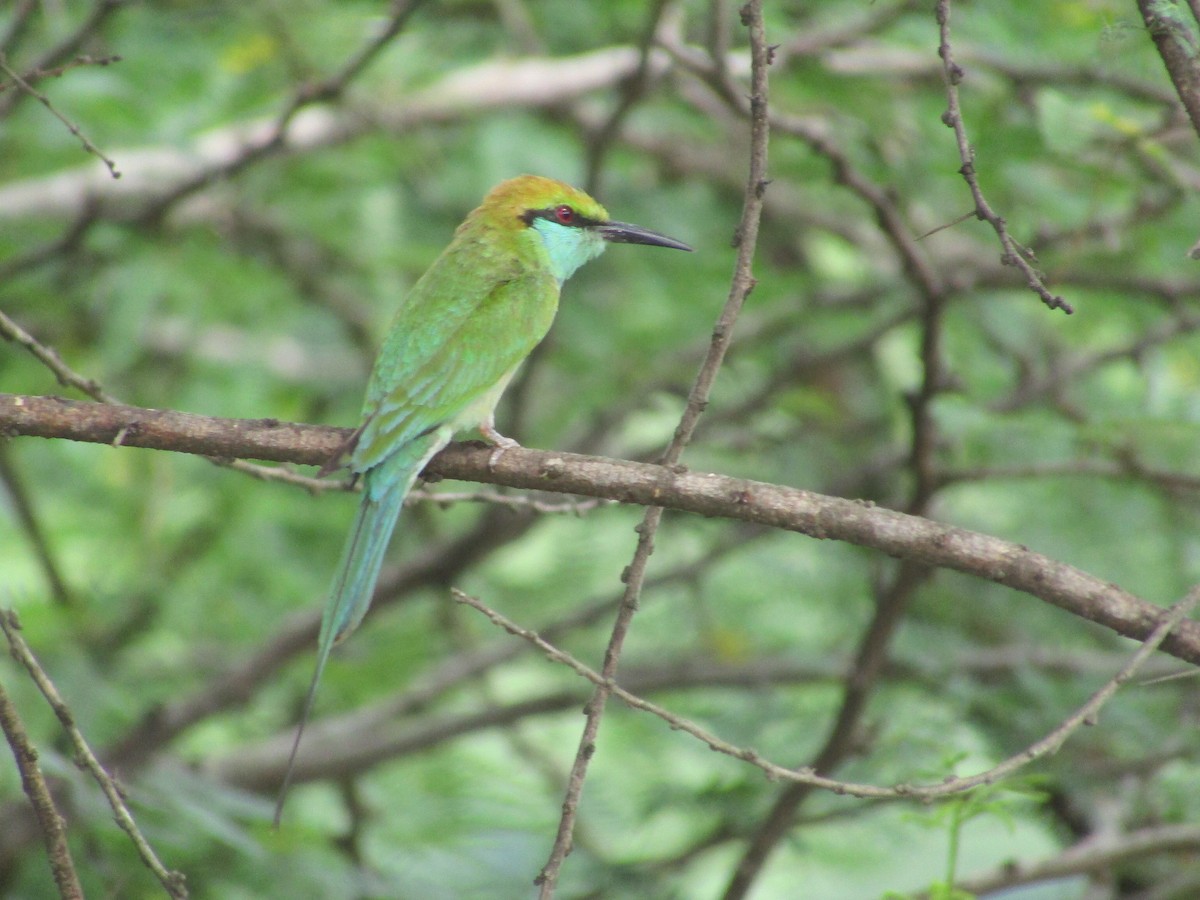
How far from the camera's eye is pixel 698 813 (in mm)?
3412

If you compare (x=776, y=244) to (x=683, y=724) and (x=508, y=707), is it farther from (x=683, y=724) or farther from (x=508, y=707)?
(x=683, y=724)

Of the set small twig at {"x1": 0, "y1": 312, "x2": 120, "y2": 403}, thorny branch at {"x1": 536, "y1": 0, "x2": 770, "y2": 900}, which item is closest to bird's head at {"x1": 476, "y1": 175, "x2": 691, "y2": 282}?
small twig at {"x1": 0, "y1": 312, "x2": 120, "y2": 403}

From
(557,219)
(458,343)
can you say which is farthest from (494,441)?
(557,219)

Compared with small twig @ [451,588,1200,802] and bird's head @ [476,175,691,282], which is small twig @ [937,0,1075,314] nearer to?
small twig @ [451,588,1200,802]

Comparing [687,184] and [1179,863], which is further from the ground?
[687,184]

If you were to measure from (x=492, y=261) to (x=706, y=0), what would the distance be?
4.51 feet

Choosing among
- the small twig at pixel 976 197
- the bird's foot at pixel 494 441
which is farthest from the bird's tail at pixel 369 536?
the small twig at pixel 976 197

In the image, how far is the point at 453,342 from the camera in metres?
3.18

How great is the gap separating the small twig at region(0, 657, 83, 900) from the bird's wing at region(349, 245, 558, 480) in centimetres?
95

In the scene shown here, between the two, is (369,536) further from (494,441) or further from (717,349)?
(717,349)

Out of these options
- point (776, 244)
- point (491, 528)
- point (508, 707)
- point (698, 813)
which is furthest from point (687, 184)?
point (698, 813)

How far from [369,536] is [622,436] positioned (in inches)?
119

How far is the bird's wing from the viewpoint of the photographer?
9.48ft

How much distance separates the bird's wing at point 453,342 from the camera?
289 cm
